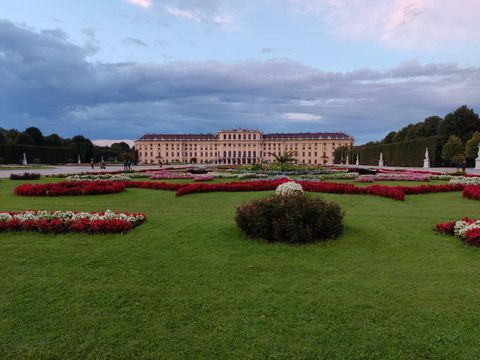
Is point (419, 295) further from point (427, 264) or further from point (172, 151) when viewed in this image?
point (172, 151)

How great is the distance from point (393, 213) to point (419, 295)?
422cm

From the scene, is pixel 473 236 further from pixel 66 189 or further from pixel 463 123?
pixel 463 123

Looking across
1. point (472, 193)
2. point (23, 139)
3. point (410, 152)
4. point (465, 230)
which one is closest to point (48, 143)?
point (23, 139)

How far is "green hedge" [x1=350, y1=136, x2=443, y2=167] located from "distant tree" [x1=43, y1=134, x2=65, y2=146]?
56498mm

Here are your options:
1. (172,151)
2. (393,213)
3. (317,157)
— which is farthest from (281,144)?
(393,213)

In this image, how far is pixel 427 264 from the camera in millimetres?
4285

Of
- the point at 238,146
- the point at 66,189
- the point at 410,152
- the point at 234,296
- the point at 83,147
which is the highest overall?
the point at 238,146

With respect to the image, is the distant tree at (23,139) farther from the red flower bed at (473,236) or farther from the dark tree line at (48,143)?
the red flower bed at (473,236)

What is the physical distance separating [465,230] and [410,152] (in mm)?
46422

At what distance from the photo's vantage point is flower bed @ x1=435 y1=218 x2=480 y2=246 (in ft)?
16.0

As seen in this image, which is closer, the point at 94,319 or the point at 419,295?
the point at 94,319

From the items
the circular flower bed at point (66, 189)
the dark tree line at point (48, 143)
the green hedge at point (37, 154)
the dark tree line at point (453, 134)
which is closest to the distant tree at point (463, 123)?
the dark tree line at point (453, 134)

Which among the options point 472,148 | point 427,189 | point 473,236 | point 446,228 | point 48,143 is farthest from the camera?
point 48,143

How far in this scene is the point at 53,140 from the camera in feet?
216
